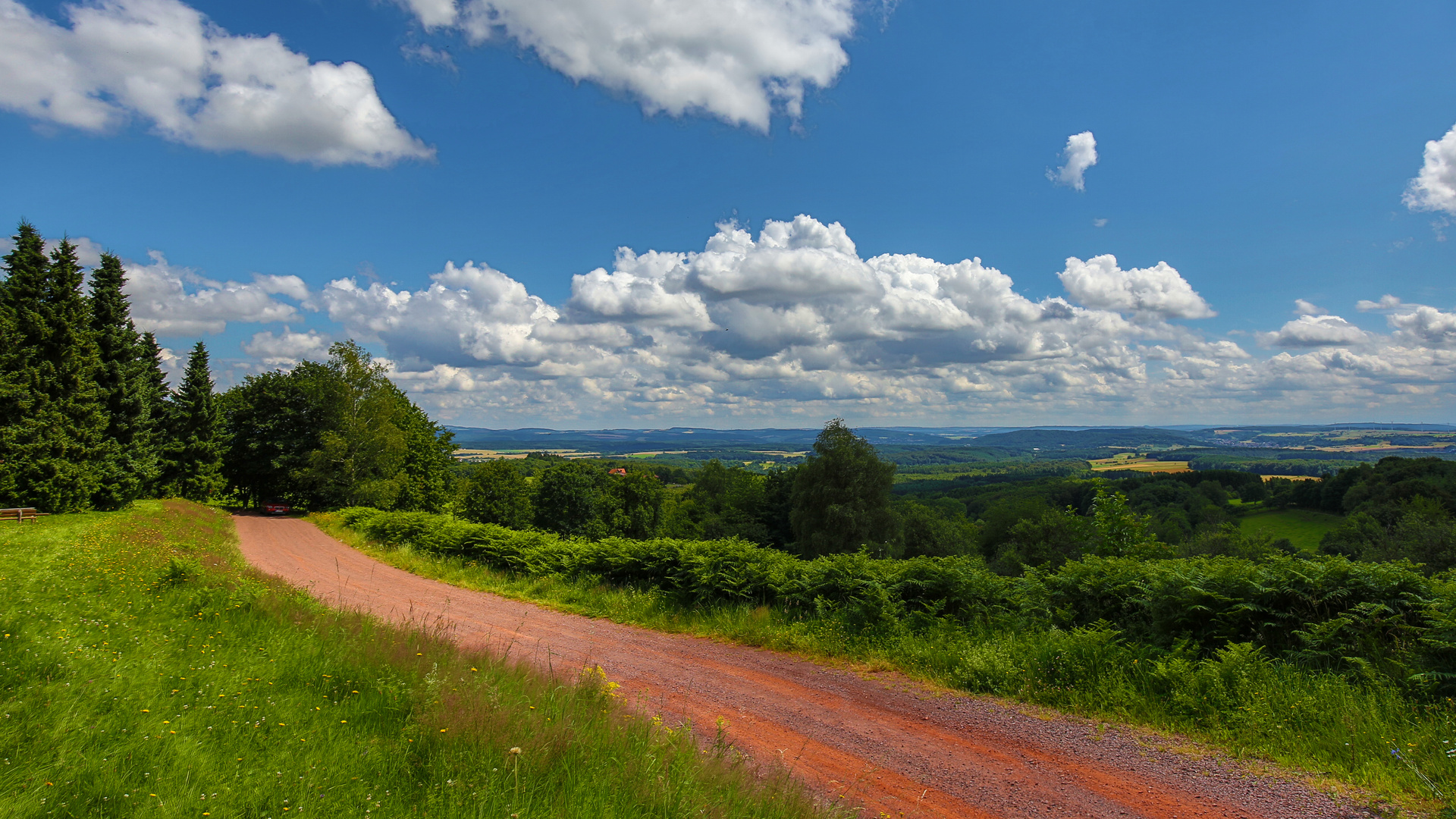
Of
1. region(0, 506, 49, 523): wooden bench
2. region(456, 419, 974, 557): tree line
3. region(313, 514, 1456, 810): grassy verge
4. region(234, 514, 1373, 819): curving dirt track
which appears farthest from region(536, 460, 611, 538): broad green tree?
region(313, 514, 1456, 810): grassy verge

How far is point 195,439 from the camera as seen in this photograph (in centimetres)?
4588

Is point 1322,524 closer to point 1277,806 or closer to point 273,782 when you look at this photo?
point 1277,806

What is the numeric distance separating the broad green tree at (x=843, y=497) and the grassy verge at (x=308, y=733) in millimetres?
36100

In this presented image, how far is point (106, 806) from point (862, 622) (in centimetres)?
948

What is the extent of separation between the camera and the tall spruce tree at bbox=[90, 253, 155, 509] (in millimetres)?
32906

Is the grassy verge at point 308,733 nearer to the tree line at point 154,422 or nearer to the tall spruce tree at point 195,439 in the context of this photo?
the tree line at point 154,422

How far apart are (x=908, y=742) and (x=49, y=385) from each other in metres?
41.7

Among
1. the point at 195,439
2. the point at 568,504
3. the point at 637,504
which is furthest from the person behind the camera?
the point at 637,504

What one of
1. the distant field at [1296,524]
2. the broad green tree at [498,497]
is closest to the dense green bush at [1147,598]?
the broad green tree at [498,497]

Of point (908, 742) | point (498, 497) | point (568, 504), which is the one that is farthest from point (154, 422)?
point (908, 742)

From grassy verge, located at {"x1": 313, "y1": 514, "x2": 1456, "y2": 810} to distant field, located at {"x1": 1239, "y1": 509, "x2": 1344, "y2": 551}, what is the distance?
74.8 m

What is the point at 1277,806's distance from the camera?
520cm

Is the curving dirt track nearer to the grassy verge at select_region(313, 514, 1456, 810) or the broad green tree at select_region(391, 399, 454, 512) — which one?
the grassy verge at select_region(313, 514, 1456, 810)

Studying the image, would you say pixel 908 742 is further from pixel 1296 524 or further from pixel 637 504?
pixel 1296 524
